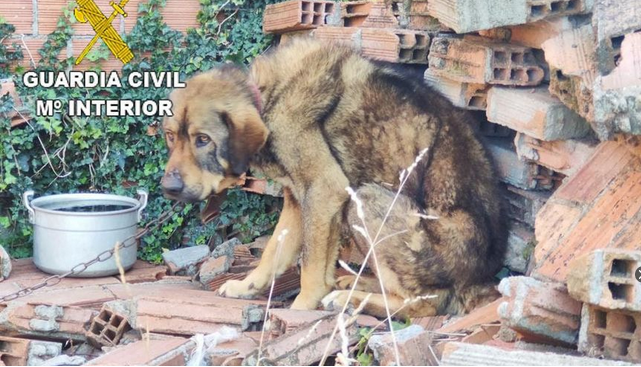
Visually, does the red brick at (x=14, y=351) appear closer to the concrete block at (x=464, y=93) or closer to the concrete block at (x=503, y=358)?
the concrete block at (x=503, y=358)

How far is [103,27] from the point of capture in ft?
23.7

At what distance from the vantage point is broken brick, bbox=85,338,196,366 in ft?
14.6

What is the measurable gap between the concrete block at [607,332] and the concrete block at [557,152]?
1.19m

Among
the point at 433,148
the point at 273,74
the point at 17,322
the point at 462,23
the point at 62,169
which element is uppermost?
the point at 462,23

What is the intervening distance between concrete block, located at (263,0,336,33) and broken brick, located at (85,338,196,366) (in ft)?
10.2

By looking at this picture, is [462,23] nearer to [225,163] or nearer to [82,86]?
[225,163]

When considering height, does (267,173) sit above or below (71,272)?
above

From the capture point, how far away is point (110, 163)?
7.27 meters

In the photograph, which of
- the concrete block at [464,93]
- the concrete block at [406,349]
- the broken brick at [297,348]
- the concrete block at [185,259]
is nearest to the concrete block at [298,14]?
the concrete block at [464,93]

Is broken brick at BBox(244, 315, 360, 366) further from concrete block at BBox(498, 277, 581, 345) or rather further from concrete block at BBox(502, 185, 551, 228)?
concrete block at BBox(502, 185, 551, 228)

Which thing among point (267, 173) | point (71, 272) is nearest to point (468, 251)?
point (267, 173)

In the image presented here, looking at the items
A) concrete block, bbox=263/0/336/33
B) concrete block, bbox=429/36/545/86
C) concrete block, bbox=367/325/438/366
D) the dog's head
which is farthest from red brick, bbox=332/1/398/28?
concrete block, bbox=367/325/438/366

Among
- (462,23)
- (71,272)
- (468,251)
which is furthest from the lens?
(71,272)

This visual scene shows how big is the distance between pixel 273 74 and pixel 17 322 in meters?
2.14
